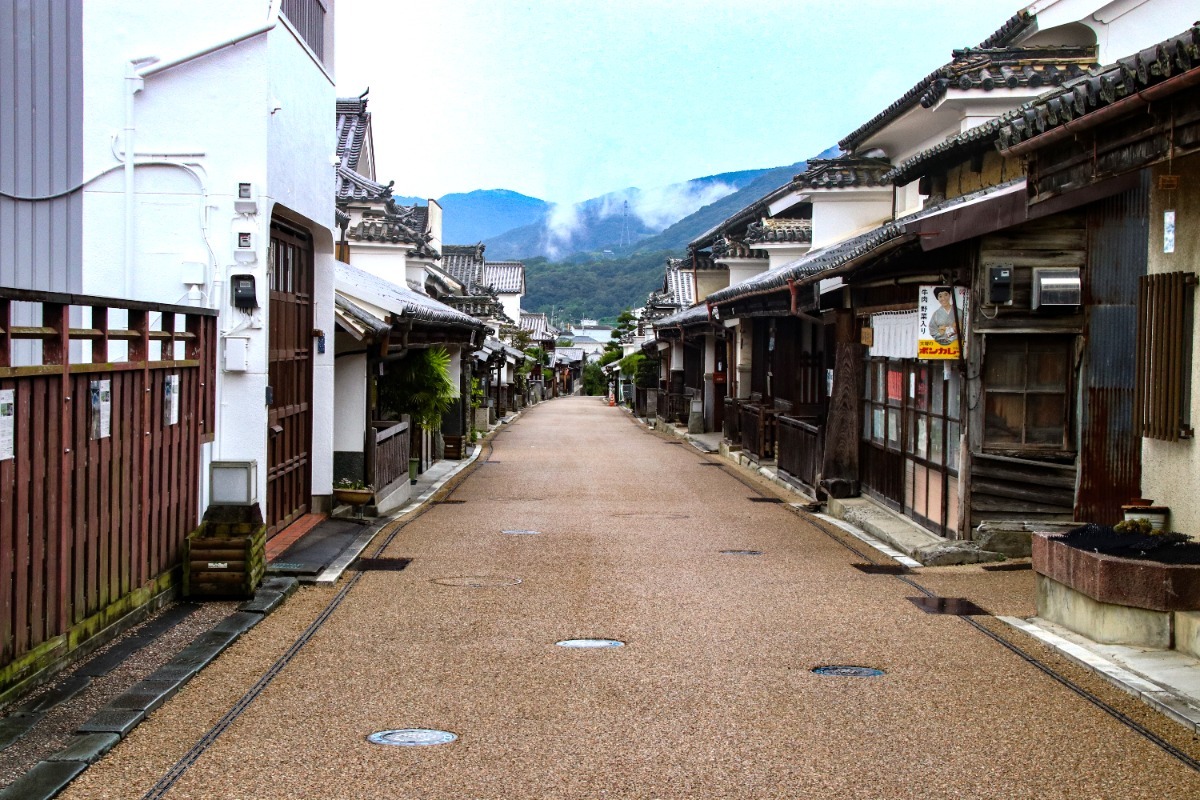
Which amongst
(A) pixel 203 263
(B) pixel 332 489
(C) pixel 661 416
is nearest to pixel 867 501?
(B) pixel 332 489

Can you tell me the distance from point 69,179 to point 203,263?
1.57m

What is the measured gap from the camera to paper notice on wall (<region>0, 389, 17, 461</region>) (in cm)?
653

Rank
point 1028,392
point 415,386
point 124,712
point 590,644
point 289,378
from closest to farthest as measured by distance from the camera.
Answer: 1. point 124,712
2. point 590,644
3. point 1028,392
4. point 289,378
5. point 415,386

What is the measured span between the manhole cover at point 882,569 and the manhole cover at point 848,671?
14.5 feet

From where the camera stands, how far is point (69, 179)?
37.2 feet

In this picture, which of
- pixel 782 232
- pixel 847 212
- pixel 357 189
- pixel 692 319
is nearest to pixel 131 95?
pixel 357 189

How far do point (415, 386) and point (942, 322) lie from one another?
1000cm

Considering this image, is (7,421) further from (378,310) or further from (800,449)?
(800,449)

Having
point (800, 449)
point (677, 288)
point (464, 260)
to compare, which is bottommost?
point (800, 449)

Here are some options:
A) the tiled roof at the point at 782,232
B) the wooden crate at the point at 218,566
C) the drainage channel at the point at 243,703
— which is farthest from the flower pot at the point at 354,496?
the tiled roof at the point at 782,232

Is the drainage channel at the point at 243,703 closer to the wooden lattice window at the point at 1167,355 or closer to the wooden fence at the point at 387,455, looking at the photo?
the wooden fence at the point at 387,455

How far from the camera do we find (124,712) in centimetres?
668

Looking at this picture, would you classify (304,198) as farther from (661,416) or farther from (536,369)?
(536,369)

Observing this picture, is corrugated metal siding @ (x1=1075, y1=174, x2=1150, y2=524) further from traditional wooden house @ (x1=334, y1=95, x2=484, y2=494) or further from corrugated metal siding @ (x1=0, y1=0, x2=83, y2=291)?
corrugated metal siding @ (x1=0, y1=0, x2=83, y2=291)
